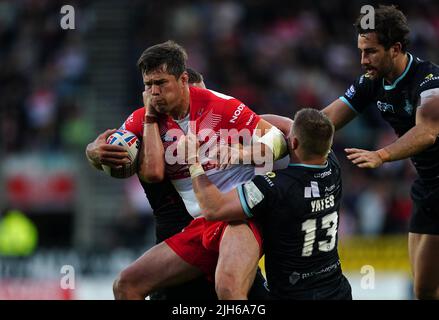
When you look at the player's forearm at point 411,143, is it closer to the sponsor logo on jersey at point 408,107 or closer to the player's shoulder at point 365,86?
the sponsor logo on jersey at point 408,107

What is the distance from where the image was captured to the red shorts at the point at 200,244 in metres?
6.69

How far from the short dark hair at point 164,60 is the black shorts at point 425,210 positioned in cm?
221

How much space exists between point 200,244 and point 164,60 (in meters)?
1.34

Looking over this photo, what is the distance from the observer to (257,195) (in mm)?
6277

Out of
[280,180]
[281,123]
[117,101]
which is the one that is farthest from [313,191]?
[117,101]

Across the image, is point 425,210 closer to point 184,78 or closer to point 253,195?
point 253,195

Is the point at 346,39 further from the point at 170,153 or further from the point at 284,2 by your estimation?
the point at 170,153

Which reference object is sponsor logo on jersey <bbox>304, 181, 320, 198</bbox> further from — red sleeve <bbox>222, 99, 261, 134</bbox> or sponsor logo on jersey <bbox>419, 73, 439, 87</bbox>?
sponsor logo on jersey <bbox>419, 73, 439, 87</bbox>

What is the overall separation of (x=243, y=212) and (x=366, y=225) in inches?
289

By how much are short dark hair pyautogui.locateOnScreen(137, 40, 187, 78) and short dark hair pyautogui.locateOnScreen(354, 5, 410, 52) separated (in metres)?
1.41

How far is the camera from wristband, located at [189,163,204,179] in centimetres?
636

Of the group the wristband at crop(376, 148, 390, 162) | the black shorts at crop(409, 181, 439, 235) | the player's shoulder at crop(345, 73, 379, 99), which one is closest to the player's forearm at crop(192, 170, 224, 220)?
the wristband at crop(376, 148, 390, 162)
